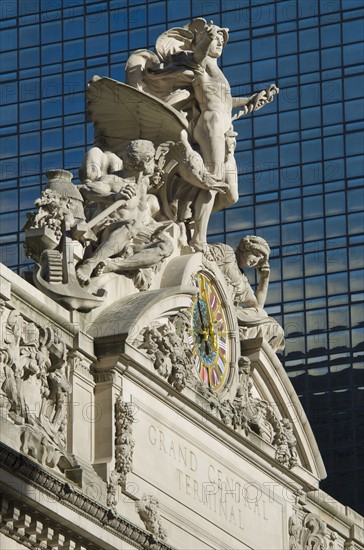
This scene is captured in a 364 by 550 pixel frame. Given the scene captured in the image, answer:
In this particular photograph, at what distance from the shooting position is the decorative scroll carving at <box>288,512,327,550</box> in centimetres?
5603

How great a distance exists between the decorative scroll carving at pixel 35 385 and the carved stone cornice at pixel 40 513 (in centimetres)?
98

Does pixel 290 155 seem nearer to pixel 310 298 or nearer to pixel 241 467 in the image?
pixel 310 298

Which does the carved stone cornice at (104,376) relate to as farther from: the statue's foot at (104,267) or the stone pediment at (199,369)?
the statue's foot at (104,267)

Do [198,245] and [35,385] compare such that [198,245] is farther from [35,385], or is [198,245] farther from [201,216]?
[35,385]

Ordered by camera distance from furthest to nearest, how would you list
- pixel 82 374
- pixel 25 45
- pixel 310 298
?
1. pixel 25 45
2. pixel 310 298
3. pixel 82 374

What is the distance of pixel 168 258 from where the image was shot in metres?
52.6

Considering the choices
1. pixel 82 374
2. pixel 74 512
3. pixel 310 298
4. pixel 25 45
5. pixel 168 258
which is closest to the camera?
pixel 74 512

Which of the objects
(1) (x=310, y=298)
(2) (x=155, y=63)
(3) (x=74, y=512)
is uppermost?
(1) (x=310, y=298)

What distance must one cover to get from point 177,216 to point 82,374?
22.5ft

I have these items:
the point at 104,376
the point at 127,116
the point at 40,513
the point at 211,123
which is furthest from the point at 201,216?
the point at 40,513

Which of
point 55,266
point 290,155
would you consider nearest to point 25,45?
point 290,155

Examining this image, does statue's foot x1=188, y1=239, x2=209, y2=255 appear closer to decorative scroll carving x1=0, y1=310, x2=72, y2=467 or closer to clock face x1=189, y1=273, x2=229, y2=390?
clock face x1=189, y1=273, x2=229, y2=390

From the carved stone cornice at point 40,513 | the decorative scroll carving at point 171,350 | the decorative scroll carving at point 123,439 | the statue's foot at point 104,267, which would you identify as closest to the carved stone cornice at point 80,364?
the decorative scroll carving at point 123,439

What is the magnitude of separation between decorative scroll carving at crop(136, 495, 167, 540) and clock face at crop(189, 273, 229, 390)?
171 inches
